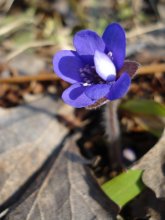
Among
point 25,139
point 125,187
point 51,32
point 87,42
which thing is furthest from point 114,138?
point 51,32

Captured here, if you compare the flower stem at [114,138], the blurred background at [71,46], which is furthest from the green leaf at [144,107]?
the flower stem at [114,138]

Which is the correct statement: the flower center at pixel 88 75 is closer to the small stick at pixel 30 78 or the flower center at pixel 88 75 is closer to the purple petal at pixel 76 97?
the purple petal at pixel 76 97

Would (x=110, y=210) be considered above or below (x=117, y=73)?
below

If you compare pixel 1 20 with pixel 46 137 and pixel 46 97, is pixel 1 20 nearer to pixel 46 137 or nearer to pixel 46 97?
pixel 46 97

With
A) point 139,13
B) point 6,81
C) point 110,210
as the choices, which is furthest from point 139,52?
point 110,210

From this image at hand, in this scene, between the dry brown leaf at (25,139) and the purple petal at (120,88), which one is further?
the dry brown leaf at (25,139)
